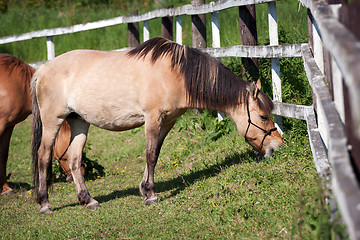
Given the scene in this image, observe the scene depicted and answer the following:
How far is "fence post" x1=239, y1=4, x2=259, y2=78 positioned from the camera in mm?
6203

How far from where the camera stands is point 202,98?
5109 millimetres

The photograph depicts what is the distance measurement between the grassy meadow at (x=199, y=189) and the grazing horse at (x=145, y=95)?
353 millimetres

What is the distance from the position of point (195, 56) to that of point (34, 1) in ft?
58.6

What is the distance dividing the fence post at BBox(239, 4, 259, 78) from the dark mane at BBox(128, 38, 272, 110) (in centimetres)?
116

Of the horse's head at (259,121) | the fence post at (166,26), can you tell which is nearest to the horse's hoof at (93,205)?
the horse's head at (259,121)

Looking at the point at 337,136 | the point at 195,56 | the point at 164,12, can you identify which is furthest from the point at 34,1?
the point at 337,136

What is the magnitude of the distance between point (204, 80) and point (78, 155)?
6.42ft

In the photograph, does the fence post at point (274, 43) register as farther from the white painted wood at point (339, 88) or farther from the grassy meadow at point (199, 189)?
the white painted wood at point (339, 88)

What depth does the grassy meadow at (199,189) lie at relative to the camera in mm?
3602

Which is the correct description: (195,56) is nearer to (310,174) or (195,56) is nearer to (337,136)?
(310,174)

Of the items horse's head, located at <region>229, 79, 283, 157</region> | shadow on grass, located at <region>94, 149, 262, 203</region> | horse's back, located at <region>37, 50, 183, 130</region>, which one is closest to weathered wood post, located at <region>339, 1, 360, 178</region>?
horse's head, located at <region>229, 79, 283, 157</region>

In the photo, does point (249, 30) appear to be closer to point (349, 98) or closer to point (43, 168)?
point (43, 168)

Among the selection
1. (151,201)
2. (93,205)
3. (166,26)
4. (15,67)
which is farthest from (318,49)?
(166,26)

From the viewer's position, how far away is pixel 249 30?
20.4 ft
